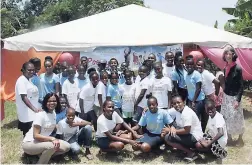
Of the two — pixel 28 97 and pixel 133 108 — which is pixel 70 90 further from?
pixel 133 108

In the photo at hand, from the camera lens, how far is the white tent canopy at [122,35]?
781cm

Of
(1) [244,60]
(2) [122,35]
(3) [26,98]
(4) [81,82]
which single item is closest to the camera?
(3) [26,98]

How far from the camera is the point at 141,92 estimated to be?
17.5ft

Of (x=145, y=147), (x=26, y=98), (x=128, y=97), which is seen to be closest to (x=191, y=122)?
(x=145, y=147)

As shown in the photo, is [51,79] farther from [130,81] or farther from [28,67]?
[130,81]

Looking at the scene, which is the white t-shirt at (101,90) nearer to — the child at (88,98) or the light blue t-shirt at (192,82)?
the child at (88,98)

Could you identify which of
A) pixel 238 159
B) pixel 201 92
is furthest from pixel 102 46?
pixel 238 159

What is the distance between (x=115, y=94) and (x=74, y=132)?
3.33ft

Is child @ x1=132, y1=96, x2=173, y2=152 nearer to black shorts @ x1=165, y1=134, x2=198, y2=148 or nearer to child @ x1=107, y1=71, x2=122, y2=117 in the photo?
black shorts @ x1=165, y1=134, x2=198, y2=148

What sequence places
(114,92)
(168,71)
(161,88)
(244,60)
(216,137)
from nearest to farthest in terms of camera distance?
(216,137) → (161,88) → (114,92) → (168,71) → (244,60)

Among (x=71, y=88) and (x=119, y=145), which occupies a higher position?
(x=71, y=88)

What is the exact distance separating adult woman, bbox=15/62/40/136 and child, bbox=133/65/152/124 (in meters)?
1.60

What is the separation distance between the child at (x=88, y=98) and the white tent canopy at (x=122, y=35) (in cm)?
245

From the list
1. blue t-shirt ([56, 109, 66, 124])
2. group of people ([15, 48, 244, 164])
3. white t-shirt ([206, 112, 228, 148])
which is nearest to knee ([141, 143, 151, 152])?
group of people ([15, 48, 244, 164])
